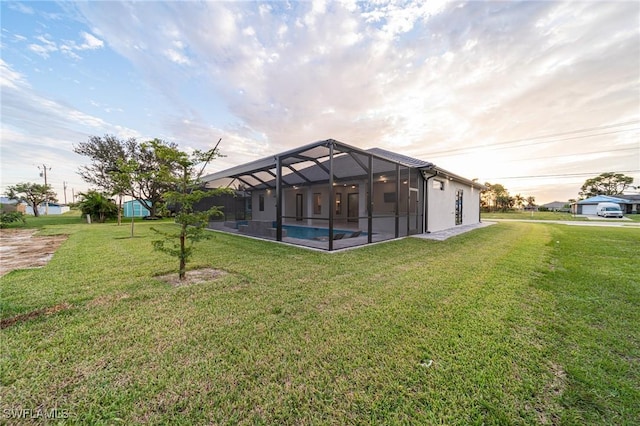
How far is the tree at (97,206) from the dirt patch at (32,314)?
18.7 metres

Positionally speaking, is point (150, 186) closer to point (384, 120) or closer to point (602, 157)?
point (384, 120)

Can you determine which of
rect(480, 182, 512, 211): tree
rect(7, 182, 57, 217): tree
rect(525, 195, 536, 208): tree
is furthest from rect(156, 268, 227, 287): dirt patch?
rect(525, 195, 536, 208): tree

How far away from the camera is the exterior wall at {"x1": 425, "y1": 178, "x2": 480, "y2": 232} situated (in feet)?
33.8

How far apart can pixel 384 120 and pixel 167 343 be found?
13582mm

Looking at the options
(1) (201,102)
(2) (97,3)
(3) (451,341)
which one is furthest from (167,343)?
(1) (201,102)

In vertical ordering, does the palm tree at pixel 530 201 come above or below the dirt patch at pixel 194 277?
above

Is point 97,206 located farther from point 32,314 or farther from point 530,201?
point 530,201

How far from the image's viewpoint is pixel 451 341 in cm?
212

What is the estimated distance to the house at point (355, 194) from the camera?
7.40 m

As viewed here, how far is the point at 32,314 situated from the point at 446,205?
43.9ft

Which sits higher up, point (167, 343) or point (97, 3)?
point (97, 3)

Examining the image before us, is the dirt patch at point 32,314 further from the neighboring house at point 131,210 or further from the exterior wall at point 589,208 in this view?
the exterior wall at point 589,208

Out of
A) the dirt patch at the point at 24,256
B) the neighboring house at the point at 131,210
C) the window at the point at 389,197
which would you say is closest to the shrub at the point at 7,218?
the dirt patch at the point at 24,256

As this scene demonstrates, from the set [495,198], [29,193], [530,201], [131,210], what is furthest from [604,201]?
[29,193]
